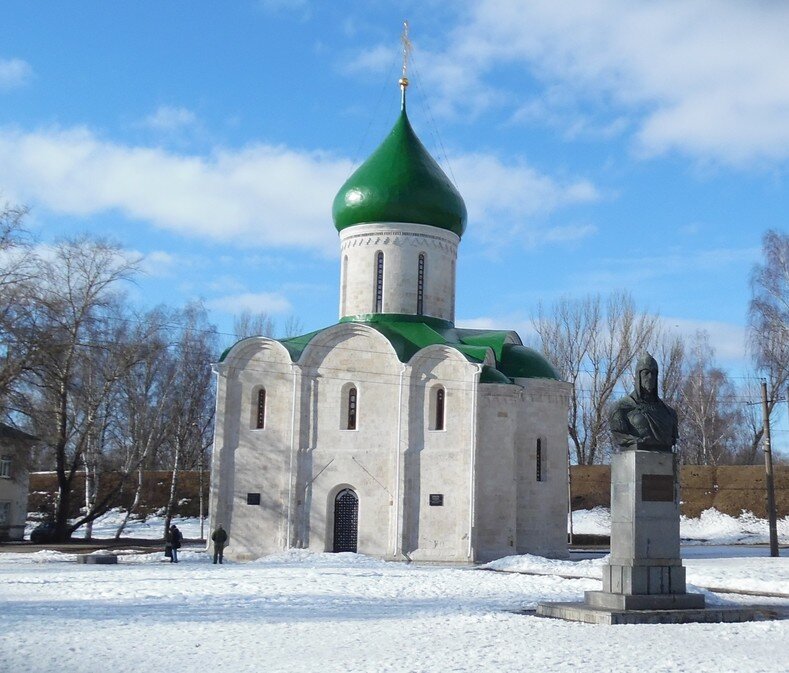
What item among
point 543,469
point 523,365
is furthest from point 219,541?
point 523,365

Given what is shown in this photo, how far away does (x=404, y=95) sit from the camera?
27.7 metres

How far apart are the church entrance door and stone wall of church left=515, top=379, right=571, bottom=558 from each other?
4.05m

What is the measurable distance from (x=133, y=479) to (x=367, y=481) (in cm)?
1925

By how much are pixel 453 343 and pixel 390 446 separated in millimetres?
2984

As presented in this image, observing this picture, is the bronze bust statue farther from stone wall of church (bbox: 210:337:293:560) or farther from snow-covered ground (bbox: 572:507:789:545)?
snow-covered ground (bbox: 572:507:789:545)

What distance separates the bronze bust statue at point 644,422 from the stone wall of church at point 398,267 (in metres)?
13.7

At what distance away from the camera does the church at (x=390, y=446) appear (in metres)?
23.4

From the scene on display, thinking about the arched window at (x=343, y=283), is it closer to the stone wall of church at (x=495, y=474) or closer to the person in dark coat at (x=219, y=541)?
the stone wall of church at (x=495, y=474)

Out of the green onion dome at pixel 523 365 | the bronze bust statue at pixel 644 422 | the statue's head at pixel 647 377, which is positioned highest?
the green onion dome at pixel 523 365

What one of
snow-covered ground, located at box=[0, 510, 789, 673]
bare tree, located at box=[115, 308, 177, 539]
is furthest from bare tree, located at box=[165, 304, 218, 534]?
snow-covered ground, located at box=[0, 510, 789, 673]

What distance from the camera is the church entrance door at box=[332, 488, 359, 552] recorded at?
78.2 ft

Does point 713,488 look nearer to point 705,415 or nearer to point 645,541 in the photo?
point 705,415

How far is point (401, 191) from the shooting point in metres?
26.0

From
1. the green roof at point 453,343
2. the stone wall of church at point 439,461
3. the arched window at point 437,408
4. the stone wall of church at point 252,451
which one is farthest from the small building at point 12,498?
the arched window at point 437,408
